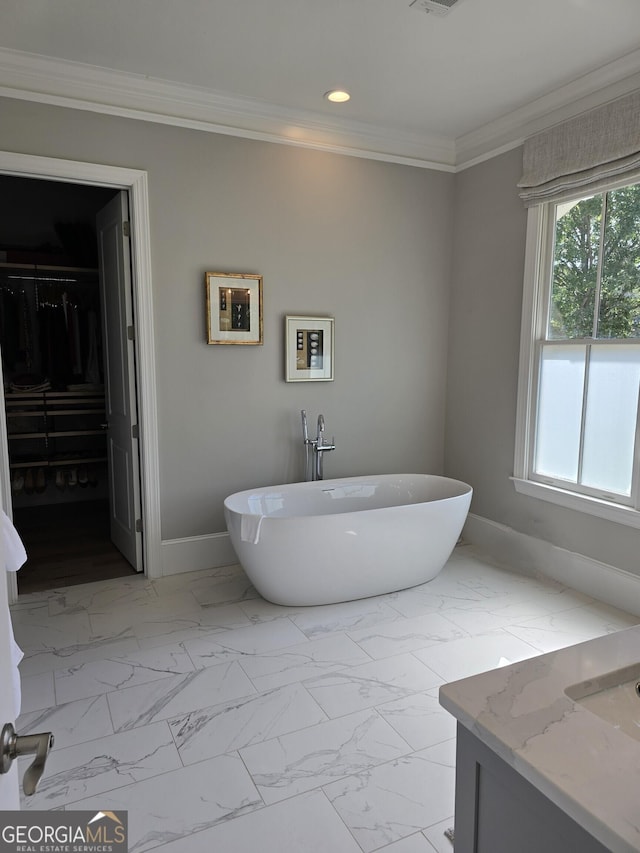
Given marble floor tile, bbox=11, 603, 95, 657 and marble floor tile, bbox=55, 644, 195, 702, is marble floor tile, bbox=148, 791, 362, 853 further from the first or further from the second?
marble floor tile, bbox=11, 603, 95, 657

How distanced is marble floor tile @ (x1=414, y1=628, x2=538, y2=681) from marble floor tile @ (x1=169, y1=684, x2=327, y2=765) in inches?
25.1

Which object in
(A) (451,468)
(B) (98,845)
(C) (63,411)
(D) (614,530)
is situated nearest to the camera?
(B) (98,845)

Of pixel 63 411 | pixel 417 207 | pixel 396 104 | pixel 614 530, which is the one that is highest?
pixel 396 104

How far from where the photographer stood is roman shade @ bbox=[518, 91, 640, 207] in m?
2.85

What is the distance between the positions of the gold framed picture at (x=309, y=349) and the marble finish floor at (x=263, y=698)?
1381 mm

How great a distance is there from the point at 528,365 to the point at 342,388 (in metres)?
1.24

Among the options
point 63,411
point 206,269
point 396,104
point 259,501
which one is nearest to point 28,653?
point 259,501

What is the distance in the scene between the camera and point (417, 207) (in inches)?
160

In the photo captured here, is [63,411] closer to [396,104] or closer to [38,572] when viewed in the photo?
[38,572]

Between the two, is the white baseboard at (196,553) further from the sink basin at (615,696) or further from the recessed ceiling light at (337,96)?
the sink basin at (615,696)

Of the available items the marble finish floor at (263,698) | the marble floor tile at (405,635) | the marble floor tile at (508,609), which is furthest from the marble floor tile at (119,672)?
the marble floor tile at (508,609)

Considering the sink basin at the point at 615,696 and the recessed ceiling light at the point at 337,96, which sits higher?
the recessed ceiling light at the point at 337,96

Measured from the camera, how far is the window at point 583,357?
300 centimetres

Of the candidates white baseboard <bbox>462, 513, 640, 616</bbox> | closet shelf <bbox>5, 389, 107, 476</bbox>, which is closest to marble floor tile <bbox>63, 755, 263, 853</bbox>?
white baseboard <bbox>462, 513, 640, 616</bbox>
